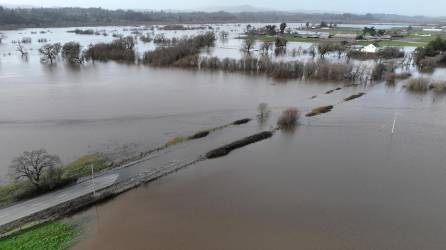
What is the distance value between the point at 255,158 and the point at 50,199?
36.7ft

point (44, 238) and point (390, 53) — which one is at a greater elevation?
point (390, 53)

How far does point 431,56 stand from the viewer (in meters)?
55.3

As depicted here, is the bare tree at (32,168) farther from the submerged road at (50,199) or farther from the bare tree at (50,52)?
the bare tree at (50,52)

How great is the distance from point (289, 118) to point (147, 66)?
29.8m

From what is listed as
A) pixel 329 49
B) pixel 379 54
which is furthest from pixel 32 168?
pixel 379 54

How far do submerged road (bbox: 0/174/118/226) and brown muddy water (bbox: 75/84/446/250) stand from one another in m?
1.45

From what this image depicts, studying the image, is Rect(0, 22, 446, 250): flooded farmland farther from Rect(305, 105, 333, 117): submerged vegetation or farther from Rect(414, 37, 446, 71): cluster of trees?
Rect(414, 37, 446, 71): cluster of trees

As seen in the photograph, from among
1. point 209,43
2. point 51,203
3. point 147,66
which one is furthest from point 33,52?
point 51,203

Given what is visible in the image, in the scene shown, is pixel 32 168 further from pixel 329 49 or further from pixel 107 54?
pixel 329 49

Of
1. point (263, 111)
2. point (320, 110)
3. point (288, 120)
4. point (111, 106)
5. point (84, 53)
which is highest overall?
point (84, 53)

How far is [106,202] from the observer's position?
16.7 meters

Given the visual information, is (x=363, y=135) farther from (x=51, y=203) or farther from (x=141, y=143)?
(x=51, y=203)

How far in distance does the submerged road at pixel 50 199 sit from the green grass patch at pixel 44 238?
118cm

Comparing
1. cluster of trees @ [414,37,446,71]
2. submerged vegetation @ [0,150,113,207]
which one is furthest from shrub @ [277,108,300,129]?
cluster of trees @ [414,37,446,71]
